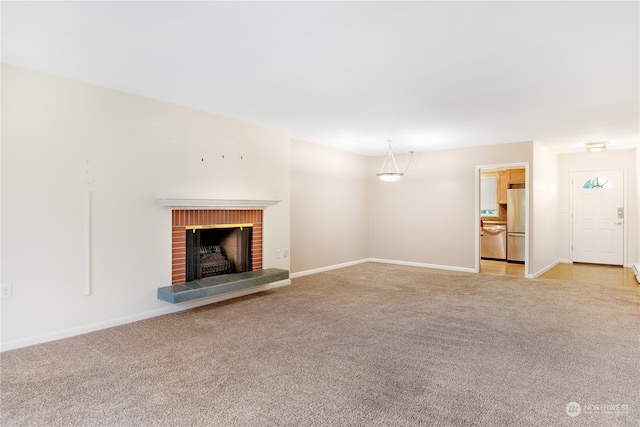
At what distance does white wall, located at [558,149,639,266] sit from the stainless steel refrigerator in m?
0.82

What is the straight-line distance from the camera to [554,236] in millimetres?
7484

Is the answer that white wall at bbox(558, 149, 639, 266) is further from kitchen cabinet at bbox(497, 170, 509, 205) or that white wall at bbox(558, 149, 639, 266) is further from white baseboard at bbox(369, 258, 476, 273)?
white baseboard at bbox(369, 258, 476, 273)

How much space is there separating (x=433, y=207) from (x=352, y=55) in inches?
193

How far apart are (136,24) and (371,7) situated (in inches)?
60.0

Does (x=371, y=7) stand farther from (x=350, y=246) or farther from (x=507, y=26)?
(x=350, y=246)

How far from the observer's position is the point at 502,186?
8.45 metres

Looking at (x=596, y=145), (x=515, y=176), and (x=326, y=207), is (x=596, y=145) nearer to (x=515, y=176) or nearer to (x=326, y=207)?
(x=515, y=176)

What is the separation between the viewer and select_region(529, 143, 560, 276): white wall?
6.16 meters

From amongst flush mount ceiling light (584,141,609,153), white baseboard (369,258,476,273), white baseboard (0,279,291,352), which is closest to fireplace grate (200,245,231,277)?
Result: white baseboard (0,279,291,352)

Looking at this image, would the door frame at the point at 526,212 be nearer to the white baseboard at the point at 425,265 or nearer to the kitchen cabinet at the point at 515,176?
the white baseboard at the point at 425,265

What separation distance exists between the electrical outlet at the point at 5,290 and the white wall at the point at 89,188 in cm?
3

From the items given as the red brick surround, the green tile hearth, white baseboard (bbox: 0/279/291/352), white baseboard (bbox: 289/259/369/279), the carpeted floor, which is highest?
the red brick surround

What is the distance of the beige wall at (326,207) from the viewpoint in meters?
6.22

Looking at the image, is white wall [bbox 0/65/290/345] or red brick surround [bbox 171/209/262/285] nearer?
white wall [bbox 0/65/290/345]
